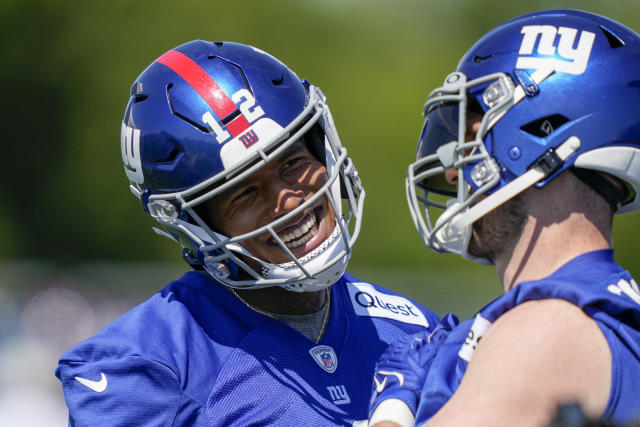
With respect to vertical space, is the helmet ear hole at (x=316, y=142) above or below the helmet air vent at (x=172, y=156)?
below

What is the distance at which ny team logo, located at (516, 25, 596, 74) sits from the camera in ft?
6.77

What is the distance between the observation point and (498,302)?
1974mm

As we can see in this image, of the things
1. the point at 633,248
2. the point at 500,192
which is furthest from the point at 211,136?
the point at 633,248

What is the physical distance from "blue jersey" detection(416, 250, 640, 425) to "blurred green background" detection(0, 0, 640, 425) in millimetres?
8023

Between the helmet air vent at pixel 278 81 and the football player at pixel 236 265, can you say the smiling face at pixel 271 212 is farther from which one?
the helmet air vent at pixel 278 81

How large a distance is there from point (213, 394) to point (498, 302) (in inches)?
32.7

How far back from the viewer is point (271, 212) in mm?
2562

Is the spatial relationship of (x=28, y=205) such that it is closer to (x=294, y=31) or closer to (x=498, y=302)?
(x=294, y=31)

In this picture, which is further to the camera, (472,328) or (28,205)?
(28,205)

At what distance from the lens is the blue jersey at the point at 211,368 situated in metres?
2.30

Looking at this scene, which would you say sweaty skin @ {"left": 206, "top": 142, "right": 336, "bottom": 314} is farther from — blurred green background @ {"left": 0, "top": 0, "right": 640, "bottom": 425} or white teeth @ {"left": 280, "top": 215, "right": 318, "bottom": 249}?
blurred green background @ {"left": 0, "top": 0, "right": 640, "bottom": 425}

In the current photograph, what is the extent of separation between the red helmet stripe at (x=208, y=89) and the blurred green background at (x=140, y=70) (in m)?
7.62

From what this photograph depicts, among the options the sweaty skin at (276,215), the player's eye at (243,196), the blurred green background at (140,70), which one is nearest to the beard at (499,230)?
the sweaty skin at (276,215)

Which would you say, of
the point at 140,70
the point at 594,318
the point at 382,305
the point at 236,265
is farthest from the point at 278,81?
the point at 140,70
